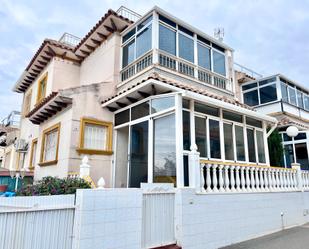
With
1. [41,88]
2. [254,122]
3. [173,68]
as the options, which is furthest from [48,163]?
[254,122]

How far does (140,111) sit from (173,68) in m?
2.55

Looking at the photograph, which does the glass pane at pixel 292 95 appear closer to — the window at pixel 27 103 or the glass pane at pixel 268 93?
the glass pane at pixel 268 93

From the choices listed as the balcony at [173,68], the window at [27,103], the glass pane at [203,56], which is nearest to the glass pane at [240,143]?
the balcony at [173,68]

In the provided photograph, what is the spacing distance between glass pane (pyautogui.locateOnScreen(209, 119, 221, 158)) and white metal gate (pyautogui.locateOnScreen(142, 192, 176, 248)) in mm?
2884

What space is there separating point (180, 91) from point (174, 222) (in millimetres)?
3312

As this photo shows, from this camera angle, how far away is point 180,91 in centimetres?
652

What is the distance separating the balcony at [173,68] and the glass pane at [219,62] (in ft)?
1.11

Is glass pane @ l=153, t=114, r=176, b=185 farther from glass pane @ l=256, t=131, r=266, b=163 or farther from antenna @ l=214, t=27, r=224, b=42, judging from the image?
antenna @ l=214, t=27, r=224, b=42

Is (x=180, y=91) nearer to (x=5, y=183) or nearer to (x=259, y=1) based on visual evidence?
(x=259, y=1)

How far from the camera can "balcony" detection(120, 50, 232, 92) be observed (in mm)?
9086

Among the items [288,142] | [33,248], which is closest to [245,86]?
[288,142]

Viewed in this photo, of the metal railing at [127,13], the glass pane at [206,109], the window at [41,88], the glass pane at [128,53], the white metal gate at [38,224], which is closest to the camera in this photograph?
the white metal gate at [38,224]

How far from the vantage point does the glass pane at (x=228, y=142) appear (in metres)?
8.28

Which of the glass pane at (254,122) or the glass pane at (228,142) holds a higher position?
the glass pane at (254,122)
